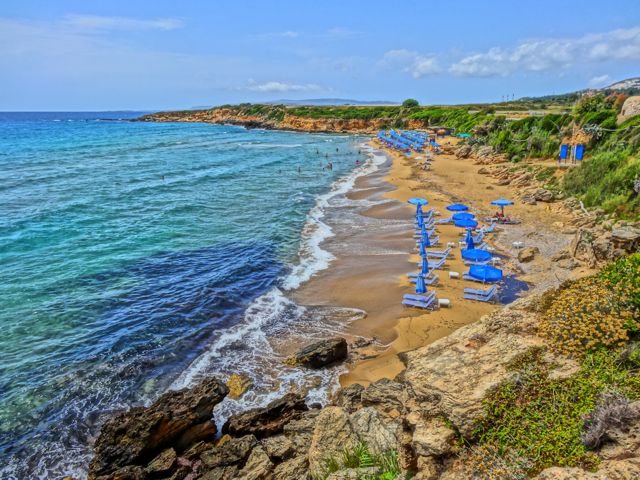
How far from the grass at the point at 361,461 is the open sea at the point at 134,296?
173 inches

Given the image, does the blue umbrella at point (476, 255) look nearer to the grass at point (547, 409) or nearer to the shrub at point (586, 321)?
the shrub at point (586, 321)

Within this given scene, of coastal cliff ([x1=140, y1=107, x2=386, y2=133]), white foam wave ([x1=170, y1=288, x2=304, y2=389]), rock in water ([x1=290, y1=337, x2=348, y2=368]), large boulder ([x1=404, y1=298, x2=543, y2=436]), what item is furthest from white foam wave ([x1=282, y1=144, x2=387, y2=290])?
coastal cliff ([x1=140, y1=107, x2=386, y2=133])

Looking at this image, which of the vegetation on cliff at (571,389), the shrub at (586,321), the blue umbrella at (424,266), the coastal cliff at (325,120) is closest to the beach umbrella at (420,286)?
the blue umbrella at (424,266)

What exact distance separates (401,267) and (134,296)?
10.8 m

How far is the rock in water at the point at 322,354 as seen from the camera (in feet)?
39.4

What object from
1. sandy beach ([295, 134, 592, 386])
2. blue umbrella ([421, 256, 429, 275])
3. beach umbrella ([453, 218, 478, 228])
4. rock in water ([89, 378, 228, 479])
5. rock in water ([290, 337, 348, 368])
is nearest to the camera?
rock in water ([89, 378, 228, 479])

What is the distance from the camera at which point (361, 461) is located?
244 inches

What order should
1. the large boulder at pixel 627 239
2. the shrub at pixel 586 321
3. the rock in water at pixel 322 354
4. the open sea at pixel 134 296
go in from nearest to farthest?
the shrub at pixel 586 321
the open sea at pixel 134 296
the rock in water at pixel 322 354
the large boulder at pixel 627 239

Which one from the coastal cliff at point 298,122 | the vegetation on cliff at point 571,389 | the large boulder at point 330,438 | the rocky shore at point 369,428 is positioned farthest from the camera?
→ the coastal cliff at point 298,122

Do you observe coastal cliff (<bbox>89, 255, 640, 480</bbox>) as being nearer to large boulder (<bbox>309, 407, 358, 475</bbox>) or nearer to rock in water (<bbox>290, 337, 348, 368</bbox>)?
large boulder (<bbox>309, 407, 358, 475</bbox>)

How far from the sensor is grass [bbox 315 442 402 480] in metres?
5.89

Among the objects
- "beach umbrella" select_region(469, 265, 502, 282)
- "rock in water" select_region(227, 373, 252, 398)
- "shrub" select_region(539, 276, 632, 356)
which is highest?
"shrub" select_region(539, 276, 632, 356)

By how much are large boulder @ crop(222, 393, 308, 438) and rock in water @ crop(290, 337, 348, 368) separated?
A: 1843mm

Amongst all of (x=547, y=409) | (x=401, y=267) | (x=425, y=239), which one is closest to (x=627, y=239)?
(x=425, y=239)
